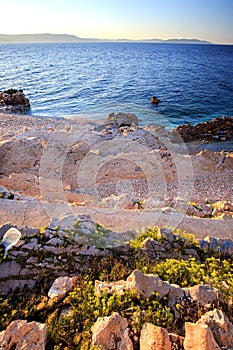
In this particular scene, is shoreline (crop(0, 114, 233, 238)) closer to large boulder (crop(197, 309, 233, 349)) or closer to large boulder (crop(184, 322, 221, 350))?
large boulder (crop(197, 309, 233, 349))

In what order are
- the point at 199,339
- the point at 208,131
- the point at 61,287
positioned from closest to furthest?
the point at 199,339
the point at 61,287
the point at 208,131

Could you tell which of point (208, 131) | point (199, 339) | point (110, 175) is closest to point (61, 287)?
point (199, 339)

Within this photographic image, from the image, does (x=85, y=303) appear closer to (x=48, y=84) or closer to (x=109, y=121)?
(x=109, y=121)

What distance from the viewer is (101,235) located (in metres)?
6.65

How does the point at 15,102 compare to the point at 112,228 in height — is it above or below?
above

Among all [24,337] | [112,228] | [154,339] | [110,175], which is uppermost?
[154,339]

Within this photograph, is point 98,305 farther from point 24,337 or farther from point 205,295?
point 205,295

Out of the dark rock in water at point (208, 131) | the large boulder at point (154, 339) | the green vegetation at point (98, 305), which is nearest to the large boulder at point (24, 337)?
the green vegetation at point (98, 305)

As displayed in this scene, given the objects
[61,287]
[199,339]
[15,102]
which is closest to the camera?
[199,339]

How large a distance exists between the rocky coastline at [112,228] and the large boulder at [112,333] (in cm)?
1

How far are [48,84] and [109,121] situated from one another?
2835 cm

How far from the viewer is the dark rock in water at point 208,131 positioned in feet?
82.2

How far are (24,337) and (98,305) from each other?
1.29 metres

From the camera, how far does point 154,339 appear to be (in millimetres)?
3449
